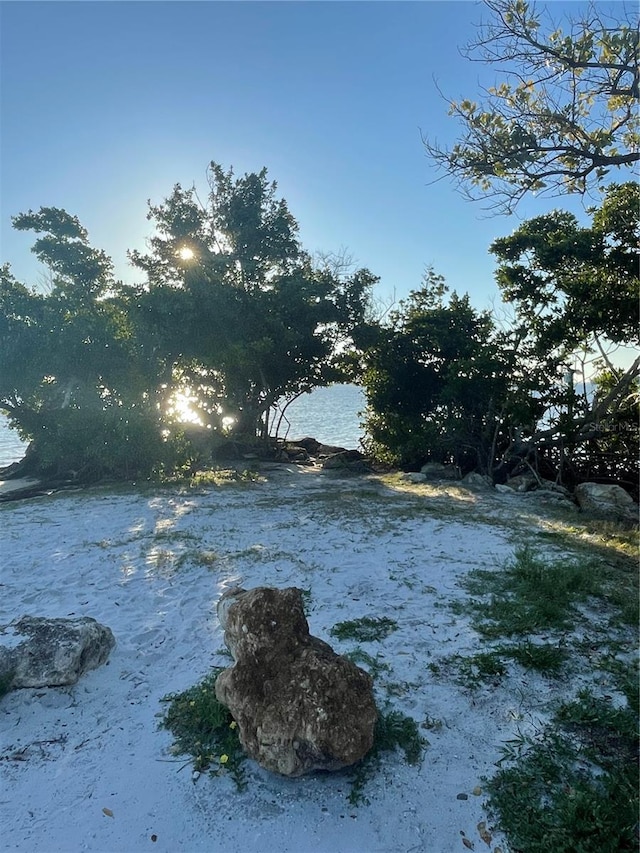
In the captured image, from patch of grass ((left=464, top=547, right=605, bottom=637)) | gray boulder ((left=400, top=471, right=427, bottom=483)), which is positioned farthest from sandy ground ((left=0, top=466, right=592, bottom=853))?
gray boulder ((left=400, top=471, right=427, bottom=483))

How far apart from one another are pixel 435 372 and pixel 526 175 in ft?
37.7

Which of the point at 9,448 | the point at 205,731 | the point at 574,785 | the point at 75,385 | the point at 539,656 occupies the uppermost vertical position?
the point at 75,385

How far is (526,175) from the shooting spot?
17.9 ft

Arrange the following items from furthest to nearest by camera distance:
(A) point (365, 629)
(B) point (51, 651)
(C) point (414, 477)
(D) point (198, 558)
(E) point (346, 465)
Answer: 1. (E) point (346, 465)
2. (C) point (414, 477)
3. (D) point (198, 558)
4. (A) point (365, 629)
5. (B) point (51, 651)

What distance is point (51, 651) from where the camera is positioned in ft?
14.6

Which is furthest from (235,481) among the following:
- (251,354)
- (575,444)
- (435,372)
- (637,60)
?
(637,60)

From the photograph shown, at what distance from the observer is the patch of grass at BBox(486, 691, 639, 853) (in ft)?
9.34

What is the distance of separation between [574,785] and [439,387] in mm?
14384

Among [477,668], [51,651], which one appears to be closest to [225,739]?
[51,651]

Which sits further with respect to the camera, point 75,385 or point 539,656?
point 75,385

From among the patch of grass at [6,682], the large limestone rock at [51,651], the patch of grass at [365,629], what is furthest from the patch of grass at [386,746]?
the patch of grass at [6,682]

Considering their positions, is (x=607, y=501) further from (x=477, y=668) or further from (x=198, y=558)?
(x=198, y=558)

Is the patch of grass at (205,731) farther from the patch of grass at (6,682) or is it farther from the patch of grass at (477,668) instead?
the patch of grass at (477,668)

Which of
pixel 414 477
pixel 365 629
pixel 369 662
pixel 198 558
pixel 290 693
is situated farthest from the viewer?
pixel 414 477
